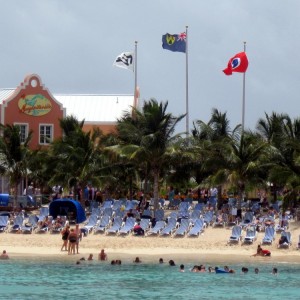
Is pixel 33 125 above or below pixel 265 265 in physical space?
above

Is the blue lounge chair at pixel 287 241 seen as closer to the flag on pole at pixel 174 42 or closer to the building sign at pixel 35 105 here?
the flag on pole at pixel 174 42

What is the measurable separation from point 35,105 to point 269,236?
77.0 feet

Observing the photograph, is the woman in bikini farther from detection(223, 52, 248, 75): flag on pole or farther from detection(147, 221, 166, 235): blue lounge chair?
detection(223, 52, 248, 75): flag on pole

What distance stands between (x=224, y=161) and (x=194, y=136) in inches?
242

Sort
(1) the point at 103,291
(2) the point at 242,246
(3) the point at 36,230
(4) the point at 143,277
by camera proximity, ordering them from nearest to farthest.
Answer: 1. (1) the point at 103,291
2. (4) the point at 143,277
3. (2) the point at 242,246
4. (3) the point at 36,230

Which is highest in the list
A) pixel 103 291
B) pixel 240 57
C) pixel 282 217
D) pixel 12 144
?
pixel 240 57

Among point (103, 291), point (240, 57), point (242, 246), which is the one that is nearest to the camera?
point (103, 291)

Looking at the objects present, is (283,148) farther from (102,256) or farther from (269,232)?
(102,256)

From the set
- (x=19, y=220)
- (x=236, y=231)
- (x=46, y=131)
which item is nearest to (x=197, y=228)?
(x=236, y=231)

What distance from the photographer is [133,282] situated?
3741cm

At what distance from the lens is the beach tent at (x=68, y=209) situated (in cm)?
5000

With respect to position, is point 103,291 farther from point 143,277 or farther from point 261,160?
point 261,160

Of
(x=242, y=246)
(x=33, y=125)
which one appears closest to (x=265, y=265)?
(x=242, y=246)

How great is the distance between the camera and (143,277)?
1512 inches
